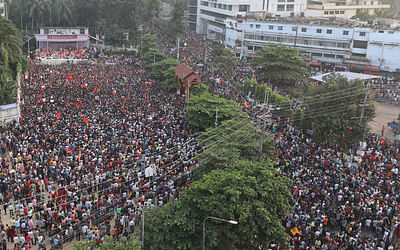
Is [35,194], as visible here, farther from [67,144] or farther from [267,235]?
[267,235]

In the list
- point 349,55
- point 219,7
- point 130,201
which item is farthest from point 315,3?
point 130,201

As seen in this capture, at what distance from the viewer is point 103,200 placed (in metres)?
20.0

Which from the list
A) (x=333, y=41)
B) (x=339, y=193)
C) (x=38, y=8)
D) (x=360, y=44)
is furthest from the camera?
(x=38, y=8)

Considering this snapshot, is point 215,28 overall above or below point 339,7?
below

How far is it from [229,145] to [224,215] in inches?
318

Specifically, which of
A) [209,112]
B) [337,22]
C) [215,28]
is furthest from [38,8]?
[209,112]

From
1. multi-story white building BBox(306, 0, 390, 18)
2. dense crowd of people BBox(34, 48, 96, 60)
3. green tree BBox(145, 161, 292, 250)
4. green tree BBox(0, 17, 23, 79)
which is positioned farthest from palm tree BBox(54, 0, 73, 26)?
green tree BBox(145, 161, 292, 250)

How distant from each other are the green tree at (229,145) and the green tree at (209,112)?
2516 millimetres

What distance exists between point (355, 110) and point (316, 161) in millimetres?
5359

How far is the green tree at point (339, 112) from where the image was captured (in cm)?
2914

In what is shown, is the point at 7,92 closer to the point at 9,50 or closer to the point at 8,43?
the point at 9,50

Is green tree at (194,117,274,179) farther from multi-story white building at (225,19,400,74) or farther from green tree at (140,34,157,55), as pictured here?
green tree at (140,34,157,55)

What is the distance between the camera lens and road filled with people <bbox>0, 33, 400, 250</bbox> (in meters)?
18.7

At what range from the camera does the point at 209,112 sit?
29766 millimetres
